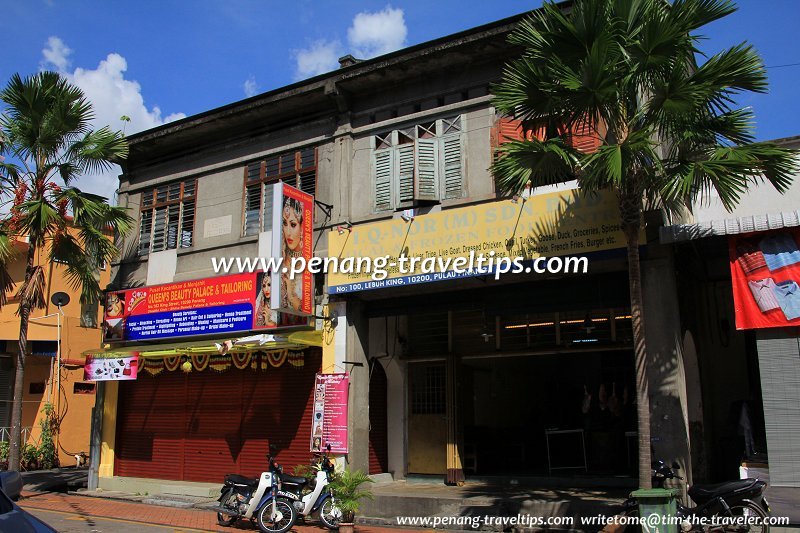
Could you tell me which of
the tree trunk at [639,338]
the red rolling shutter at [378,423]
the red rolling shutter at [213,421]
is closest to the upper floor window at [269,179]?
the red rolling shutter at [213,421]

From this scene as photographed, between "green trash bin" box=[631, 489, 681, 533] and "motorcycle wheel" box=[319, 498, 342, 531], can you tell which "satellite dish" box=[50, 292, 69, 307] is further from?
"green trash bin" box=[631, 489, 681, 533]

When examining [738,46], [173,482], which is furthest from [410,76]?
[173,482]

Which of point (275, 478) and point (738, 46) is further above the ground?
point (738, 46)

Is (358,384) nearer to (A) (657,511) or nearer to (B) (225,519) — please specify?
(B) (225,519)

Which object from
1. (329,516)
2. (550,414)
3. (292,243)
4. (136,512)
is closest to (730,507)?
(329,516)

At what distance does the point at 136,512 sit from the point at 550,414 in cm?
1046

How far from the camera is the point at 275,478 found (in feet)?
40.8

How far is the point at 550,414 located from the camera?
1831 cm

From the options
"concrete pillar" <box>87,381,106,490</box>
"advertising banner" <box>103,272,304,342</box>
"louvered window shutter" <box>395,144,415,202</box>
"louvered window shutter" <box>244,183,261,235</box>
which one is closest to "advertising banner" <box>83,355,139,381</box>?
"advertising banner" <box>103,272,304,342</box>

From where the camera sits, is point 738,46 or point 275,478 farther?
point 275,478

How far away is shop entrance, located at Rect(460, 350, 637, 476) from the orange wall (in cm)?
1514

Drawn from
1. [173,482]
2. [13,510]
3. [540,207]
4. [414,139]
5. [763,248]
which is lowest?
[173,482]

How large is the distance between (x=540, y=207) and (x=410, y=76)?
5038 millimetres

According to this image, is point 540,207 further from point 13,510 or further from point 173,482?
point 173,482
